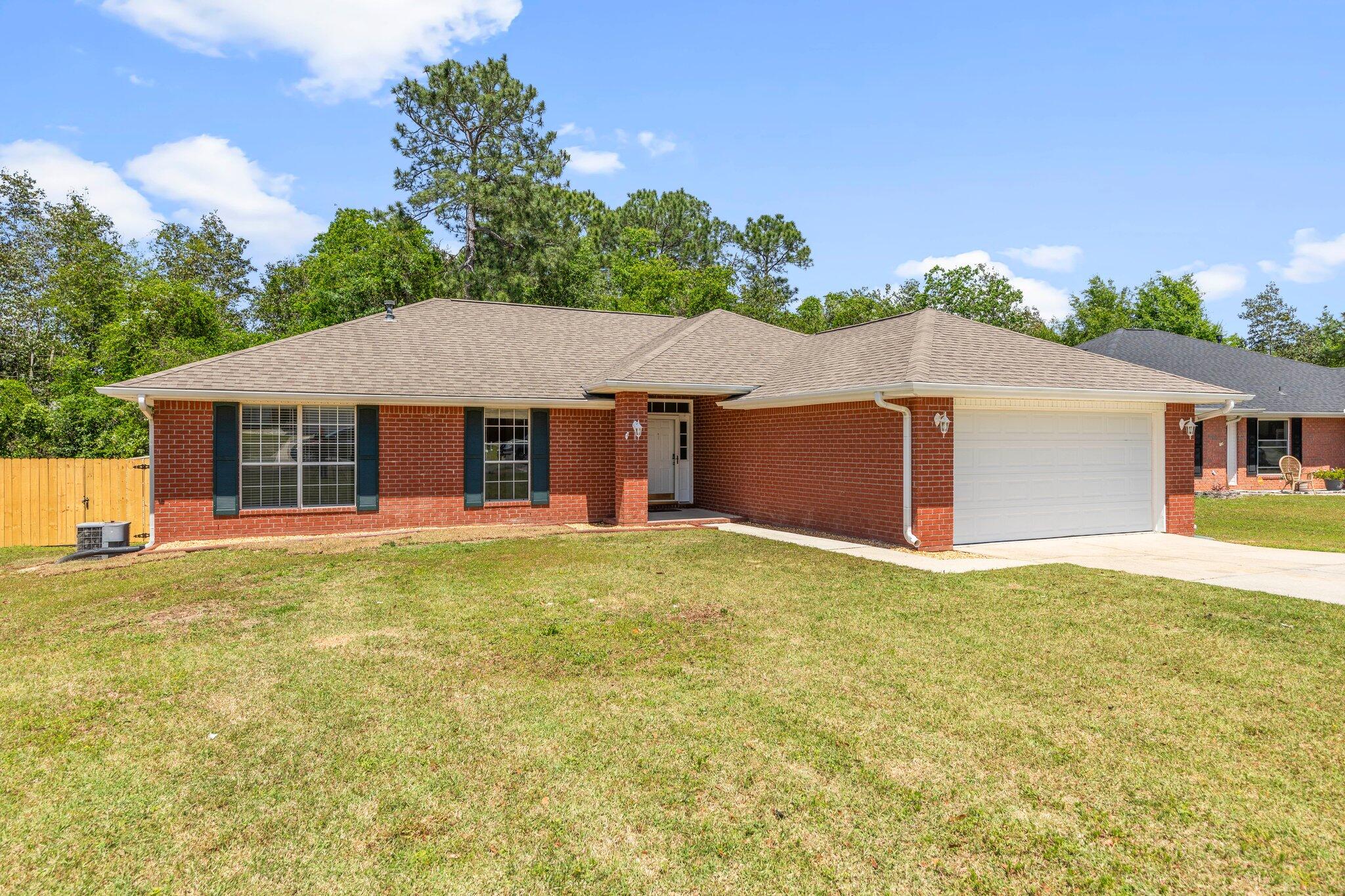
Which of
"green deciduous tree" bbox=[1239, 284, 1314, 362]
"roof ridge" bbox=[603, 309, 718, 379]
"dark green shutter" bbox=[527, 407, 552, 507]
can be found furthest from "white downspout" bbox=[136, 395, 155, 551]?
"green deciduous tree" bbox=[1239, 284, 1314, 362]

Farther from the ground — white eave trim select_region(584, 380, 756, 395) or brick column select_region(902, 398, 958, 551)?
white eave trim select_region(584, 380, 756, 395)

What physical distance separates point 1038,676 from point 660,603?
3.65 m

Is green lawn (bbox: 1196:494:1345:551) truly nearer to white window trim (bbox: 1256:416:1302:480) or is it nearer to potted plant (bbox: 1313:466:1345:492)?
white window trim (bbox: 1256:416:1302:480)

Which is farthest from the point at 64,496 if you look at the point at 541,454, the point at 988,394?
the point at 988,394

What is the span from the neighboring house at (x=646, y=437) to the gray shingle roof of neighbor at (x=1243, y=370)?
52.0 feet

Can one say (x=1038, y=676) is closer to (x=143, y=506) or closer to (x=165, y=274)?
(x=143, y=506)

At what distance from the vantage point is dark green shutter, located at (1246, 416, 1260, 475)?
24.4 metres

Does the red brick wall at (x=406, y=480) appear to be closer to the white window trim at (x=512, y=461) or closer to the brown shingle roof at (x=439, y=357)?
the white window trim at (x=512, y=461)

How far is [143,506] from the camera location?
49.2ft

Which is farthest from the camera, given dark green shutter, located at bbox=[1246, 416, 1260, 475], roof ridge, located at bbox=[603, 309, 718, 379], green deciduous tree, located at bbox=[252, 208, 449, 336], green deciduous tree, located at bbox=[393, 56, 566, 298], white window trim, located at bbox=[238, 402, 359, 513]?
green deciduous tree, located at bbox=[393, 56, 566, 298]

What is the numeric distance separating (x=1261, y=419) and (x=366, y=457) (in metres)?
28.4

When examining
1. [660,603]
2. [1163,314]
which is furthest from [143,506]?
[1163,314]

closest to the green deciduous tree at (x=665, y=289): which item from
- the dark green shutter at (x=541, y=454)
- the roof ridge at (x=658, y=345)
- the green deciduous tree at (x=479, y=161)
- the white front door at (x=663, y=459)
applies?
the green deciduous tree at (x=479, y=161)

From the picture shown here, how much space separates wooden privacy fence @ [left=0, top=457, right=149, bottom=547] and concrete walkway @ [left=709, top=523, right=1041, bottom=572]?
501 inches
